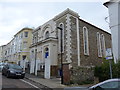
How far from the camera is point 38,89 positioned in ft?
32.5

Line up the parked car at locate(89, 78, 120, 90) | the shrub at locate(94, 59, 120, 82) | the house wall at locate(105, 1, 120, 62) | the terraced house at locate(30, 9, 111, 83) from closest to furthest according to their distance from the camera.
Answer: the parked car at locate(89, 78, 120, 90), the shrub at locate(94, 59, 120, 82), the house wall at locate(105, 1, 120, 62), the terraced house at locate(30, 9, 111, 83)

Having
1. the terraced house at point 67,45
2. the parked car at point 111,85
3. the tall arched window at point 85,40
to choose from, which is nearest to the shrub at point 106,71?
the terraced house at point 67,45

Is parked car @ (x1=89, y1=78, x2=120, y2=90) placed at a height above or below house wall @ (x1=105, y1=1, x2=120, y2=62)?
below

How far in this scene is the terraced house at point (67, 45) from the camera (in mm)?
18328

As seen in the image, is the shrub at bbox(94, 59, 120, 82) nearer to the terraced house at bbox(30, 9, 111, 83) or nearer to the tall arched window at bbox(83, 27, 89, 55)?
the terraced house at bbox(30, 9, 111, 83)

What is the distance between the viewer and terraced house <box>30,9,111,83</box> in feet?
60.1

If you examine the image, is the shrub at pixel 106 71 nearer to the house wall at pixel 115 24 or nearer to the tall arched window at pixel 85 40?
the house wall at pixel 115 24

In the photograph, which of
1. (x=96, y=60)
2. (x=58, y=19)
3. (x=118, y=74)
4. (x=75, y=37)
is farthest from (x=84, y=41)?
(x=118, y=74)

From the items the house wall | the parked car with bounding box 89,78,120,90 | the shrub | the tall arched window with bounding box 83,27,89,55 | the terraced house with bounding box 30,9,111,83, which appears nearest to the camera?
the parked car with bounding box 89,78,120,90

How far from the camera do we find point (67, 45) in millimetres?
18266

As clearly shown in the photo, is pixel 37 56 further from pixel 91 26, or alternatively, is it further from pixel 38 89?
pixel 38 89

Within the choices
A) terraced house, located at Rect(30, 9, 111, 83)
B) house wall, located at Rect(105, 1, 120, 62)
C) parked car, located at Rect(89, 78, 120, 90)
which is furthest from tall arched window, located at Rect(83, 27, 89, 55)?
parked car, located at Rect(89, 78, 120, 90)

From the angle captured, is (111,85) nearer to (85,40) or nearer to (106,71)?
(106,71)

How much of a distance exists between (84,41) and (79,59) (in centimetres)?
340
